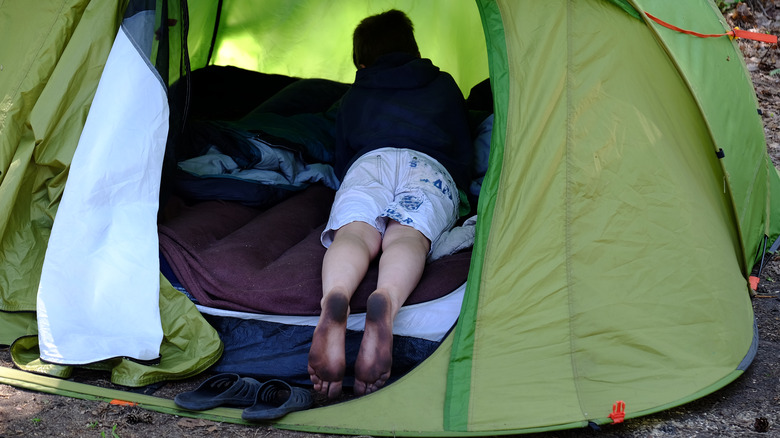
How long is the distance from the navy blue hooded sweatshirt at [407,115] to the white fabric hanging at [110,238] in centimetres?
93

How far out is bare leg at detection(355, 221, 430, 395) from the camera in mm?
2234

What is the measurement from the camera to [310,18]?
197 inches

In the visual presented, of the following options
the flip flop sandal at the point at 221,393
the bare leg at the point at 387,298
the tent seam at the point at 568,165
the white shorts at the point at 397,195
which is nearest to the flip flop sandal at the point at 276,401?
the flip flop sandal at the point at 221,393

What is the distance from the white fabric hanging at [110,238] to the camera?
2500 millimetres

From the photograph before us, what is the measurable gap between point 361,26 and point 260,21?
1.59 metres

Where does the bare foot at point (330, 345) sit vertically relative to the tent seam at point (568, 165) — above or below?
below

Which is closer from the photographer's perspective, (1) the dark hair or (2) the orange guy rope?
(2) the orange guy rope

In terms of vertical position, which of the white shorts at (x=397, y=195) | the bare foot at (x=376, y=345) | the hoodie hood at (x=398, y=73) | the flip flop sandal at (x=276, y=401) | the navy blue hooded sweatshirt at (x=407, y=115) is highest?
the hoodie hood at (x=398, y=73)

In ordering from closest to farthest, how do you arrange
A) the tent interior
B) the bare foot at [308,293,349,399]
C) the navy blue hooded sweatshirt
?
the bare foot at [308,293,349,399] → the tent interior → the navy blue hooded sweatshirt

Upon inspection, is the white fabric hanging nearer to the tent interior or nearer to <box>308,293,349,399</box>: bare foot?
the tent interior

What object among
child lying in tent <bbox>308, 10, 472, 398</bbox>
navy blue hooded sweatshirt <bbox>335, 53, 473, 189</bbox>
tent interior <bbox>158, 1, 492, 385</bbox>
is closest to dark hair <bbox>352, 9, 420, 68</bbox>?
child lying in tent <bbox>308, 10, 472, 398</bbox>

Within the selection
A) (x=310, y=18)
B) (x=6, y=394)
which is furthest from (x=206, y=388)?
(x=310, y=18)

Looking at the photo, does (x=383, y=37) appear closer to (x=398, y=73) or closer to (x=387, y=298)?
(x=398, y=73)

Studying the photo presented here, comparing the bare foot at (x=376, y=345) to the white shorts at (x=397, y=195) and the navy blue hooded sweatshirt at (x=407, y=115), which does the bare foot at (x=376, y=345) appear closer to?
the white shorts at (x=397, y=195)
